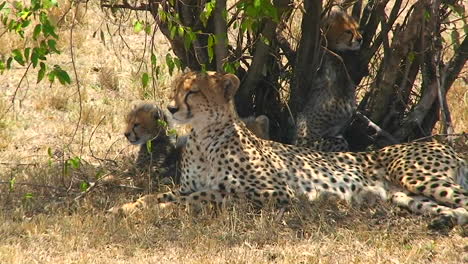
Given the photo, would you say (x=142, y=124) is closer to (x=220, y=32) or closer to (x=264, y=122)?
(x=264, y=122)

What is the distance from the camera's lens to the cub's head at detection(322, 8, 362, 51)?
736 centimetres

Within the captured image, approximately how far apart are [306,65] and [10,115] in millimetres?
2912

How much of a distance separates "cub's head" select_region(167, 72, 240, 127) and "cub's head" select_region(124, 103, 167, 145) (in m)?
0.94

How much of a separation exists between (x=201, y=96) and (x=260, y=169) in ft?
2.05

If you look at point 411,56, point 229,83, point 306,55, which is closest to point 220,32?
point 229,83

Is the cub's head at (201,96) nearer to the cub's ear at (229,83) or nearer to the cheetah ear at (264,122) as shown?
the cub's ear at (229,83)

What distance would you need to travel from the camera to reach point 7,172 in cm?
704

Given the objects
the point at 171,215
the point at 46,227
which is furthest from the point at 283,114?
the point at 46,227

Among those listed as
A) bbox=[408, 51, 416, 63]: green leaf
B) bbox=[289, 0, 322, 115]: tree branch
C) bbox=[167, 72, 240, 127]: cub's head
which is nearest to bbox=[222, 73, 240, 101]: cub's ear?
bbox=[167, 72, 240, 127]: cub's head

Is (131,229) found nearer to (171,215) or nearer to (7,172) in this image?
(171,215)

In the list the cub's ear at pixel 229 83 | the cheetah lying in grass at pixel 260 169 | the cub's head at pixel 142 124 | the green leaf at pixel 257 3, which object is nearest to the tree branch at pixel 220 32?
the cub's ear at pixel 229 83

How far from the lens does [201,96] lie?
610 cm

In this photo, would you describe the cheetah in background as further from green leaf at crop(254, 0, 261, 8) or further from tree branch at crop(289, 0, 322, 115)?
green leaf at crop(254, 0, 261, 8)

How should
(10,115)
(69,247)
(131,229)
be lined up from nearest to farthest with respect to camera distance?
1. (69,247)
2. (131,229)
3. (10,115)
